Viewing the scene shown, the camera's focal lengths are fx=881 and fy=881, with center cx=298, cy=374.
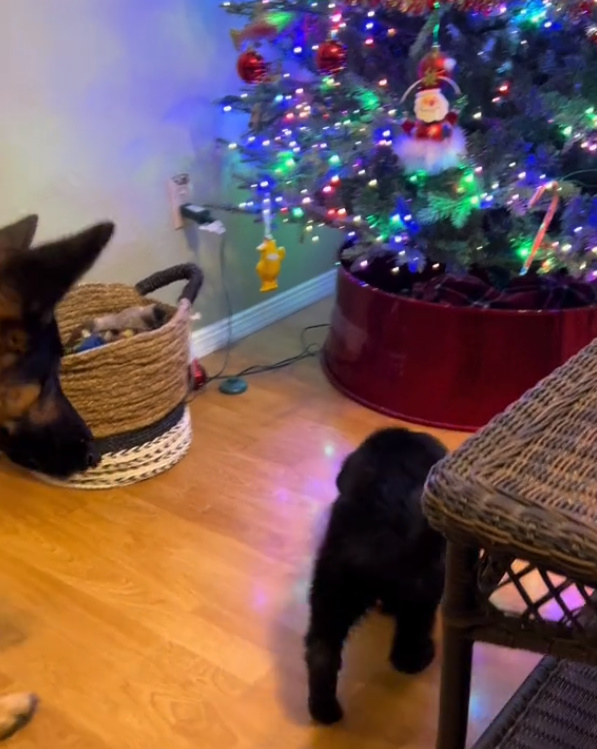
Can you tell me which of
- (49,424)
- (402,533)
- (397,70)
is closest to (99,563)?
(49,424)

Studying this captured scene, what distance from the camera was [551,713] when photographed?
1.28 m

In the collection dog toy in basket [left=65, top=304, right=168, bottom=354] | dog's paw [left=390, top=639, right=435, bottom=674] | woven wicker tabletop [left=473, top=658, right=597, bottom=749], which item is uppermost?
dog toy in basket [left=65, top=304, right=168, bottom=354]

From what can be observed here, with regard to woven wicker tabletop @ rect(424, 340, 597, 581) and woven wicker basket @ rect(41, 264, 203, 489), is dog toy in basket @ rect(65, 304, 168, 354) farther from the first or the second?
woven wicker tabletop @ rect(424, 340, 597, 581)

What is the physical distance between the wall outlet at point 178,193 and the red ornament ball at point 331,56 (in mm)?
627

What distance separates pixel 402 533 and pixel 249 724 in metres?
0.42

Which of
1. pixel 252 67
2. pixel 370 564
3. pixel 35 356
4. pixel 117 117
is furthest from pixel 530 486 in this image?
pixel 117 117

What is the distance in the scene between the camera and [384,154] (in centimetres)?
224

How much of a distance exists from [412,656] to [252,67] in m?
1.57

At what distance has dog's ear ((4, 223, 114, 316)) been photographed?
1.22m

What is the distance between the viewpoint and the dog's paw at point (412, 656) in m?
1.56

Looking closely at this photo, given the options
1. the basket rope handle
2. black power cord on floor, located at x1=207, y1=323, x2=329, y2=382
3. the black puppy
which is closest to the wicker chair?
the black puppy

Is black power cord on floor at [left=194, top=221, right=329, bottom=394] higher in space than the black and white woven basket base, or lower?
lower

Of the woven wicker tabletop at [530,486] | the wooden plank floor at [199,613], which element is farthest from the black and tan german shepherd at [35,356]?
the woven wicker tabletop at [530,486]

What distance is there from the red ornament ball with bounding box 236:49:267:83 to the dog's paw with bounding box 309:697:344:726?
63.7 inches
